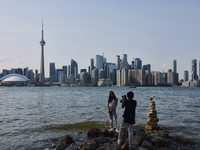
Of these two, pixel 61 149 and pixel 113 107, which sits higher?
pixel 113 107

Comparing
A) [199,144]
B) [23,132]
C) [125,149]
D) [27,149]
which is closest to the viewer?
[125,149]

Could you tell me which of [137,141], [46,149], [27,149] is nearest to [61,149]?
[46,149]

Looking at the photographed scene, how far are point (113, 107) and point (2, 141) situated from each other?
6501mm

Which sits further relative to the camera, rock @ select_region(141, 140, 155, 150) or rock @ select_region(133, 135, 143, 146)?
rock @ select_region(133, 135, 143, 146)

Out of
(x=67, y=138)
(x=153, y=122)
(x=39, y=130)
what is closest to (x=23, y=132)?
(x=39, y=130)

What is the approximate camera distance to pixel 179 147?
8766mm

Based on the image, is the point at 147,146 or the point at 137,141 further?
the point at 137,141

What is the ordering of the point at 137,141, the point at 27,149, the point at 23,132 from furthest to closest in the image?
the point at 23,132, the point at 27,149, the point at 137,141

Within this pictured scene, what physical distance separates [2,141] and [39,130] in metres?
2.99

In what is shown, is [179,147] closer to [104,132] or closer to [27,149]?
[104,132]

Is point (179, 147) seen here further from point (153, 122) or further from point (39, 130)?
point (39, 130)

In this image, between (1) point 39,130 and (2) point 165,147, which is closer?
(2) point 165,147

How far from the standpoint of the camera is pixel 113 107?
10.7m

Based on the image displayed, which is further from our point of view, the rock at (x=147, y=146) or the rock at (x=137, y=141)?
the rock at (x=137, y=141)
